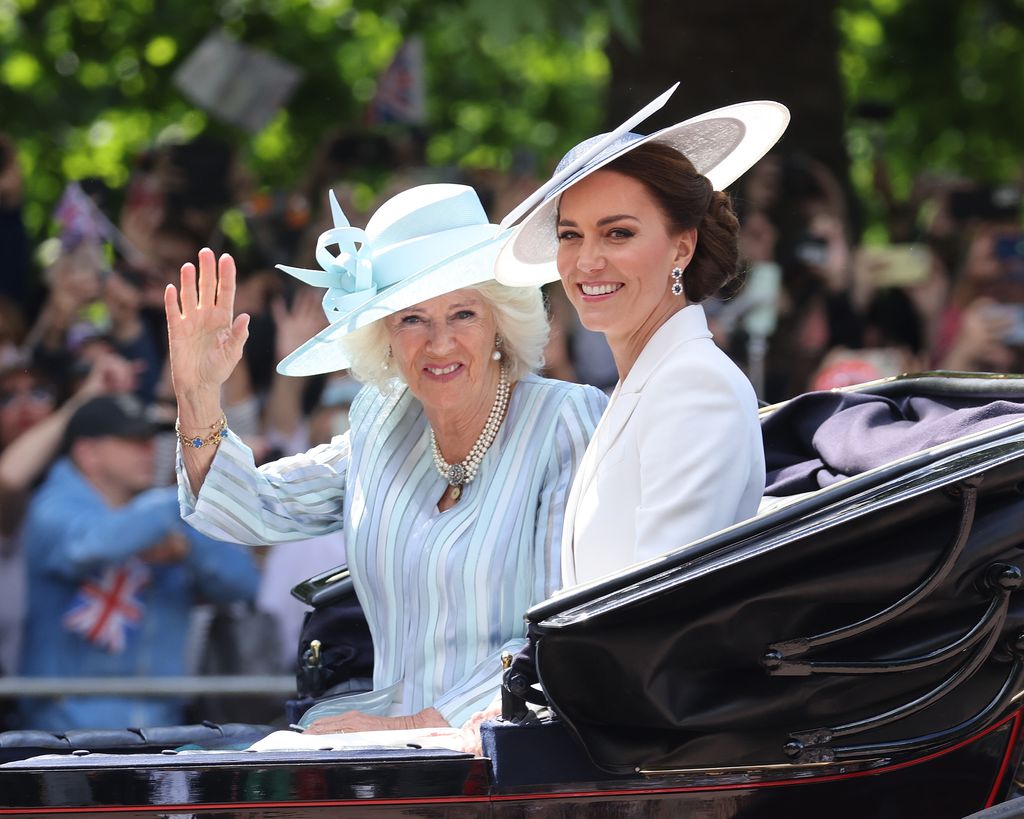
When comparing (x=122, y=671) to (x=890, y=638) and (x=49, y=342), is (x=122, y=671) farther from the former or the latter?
(x=890, y=638)

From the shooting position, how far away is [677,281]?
8.13 feet

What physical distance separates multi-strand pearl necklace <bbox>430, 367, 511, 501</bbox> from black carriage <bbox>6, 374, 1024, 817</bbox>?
68 centimetres

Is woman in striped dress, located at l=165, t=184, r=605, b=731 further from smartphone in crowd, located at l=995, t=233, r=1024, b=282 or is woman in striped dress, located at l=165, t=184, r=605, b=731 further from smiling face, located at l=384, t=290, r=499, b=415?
smartphone in crowd, located at l=995, t=233, r=1024, b=282

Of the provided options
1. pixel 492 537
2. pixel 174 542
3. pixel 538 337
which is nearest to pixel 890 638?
pixel 492 537

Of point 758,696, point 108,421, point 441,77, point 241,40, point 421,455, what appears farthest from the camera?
point 441,77

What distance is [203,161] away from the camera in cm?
603

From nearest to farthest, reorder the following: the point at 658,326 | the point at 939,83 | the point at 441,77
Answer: the point at 658,326 → the point at 939,83 → the point at 441,77

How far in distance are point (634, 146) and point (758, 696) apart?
0.85m

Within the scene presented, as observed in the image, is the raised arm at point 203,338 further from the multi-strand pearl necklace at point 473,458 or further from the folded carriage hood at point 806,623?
the folded carriage hood at point 806,623

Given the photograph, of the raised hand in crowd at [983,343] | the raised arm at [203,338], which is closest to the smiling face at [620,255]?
the raised arm at [203,338]

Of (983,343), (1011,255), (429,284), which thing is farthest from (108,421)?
(1011,255)

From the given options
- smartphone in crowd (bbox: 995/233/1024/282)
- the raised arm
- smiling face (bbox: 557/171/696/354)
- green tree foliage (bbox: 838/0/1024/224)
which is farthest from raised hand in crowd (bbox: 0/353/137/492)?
green tree foliage (bbox: 838/0/1024/224)

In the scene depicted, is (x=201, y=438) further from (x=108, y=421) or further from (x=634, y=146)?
(x=108, y=421)

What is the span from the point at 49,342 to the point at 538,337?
2.87m
